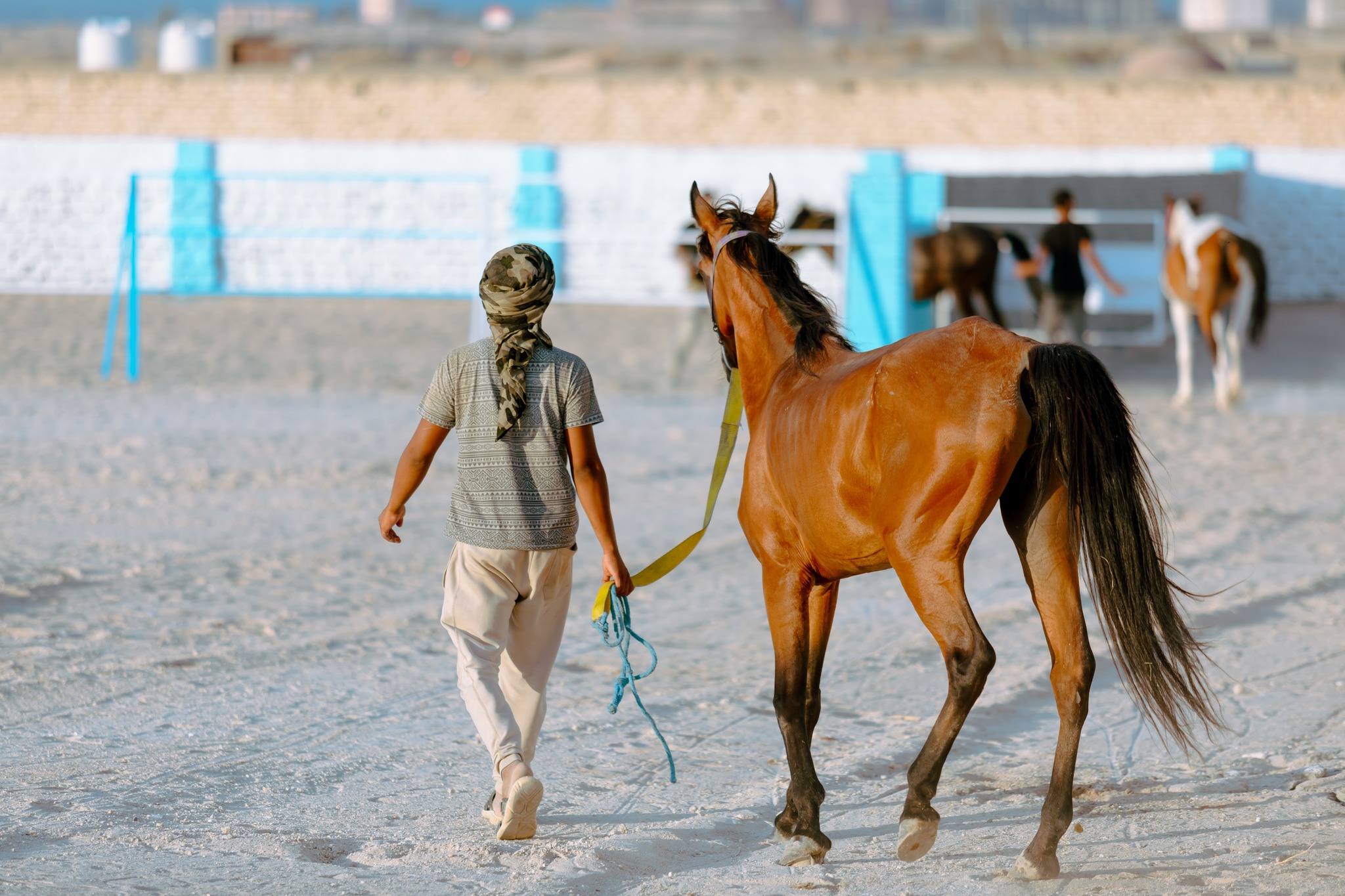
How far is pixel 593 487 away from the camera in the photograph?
142 inches

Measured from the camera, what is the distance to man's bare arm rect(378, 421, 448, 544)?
365cm

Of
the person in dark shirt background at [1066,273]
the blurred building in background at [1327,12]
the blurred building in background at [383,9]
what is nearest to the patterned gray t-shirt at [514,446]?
the person in dark shirt background at [1066,273]

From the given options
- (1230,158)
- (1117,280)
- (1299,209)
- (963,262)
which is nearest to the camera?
(963,262)

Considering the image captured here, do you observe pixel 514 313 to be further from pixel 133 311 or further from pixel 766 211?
pixel 133 311

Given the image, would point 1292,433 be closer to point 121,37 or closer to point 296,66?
point 296,66

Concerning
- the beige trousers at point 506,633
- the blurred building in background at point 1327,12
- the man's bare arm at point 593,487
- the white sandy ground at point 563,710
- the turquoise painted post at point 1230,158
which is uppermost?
the blurred building in background at point 1327,12

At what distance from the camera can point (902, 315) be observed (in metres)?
14.8

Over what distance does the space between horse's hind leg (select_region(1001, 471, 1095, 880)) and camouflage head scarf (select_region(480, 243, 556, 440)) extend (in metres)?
1.25

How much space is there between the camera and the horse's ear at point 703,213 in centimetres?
401

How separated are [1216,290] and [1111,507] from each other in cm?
976

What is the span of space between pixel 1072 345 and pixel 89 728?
309cm

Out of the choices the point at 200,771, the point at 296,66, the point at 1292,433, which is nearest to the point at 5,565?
the point at 200,771

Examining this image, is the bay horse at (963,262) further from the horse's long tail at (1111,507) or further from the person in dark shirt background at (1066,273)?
the horse's long tail at (1111,507)

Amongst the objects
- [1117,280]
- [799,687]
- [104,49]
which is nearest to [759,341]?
[799,687]
